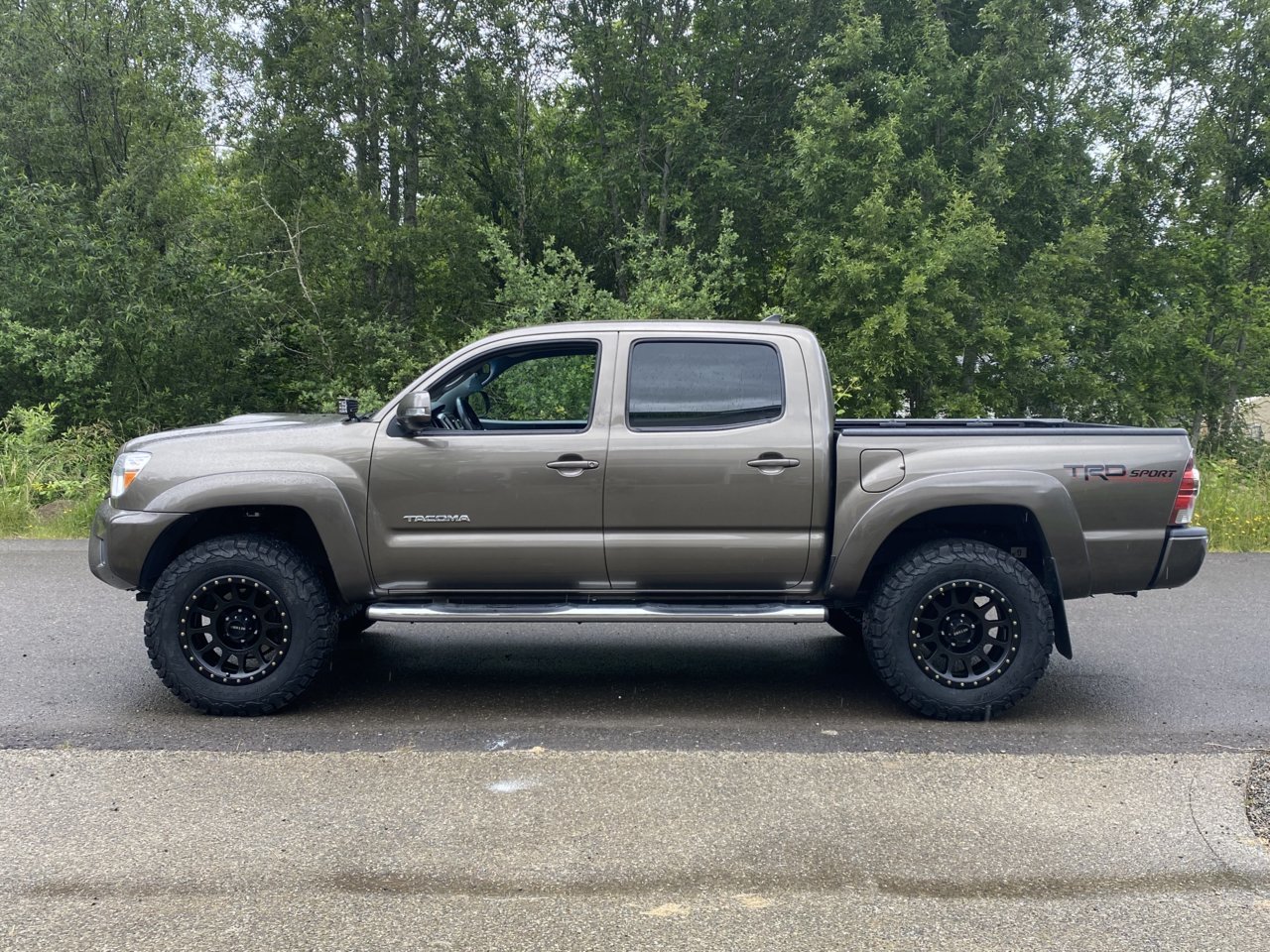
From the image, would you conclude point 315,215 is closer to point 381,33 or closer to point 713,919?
point 381,33

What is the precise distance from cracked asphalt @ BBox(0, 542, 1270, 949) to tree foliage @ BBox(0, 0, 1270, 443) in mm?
9774

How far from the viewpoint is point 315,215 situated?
677 inches

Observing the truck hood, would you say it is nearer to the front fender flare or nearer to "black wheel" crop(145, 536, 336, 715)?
the front fender flare

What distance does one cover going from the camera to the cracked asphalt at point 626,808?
3318mm

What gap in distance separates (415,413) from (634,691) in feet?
6.14

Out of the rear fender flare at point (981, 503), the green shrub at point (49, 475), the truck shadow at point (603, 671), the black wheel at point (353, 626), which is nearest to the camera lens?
the rear fender flare at point (981, 503)

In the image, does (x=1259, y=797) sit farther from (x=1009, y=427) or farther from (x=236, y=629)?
(x=236, y=629)

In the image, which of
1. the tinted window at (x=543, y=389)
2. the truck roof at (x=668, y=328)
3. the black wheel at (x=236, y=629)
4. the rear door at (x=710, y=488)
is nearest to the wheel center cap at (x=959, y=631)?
the rear door at (x=710, y=488)

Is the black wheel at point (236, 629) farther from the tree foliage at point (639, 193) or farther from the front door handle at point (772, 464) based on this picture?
the tree foliage at point (639, 193)

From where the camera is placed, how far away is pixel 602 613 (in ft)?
17.5

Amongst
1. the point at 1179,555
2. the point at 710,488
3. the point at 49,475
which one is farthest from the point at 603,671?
the point at 49,475

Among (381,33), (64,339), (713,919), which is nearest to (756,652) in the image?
(713,919)

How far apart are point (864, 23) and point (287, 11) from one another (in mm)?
8996

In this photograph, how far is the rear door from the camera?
5324 millimetres
